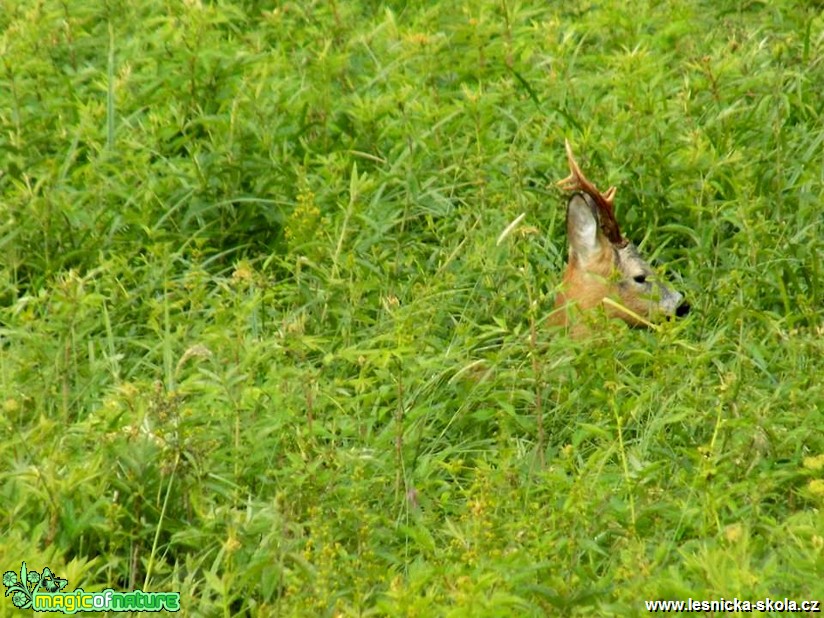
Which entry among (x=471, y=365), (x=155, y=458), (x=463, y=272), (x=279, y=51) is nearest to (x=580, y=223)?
(x=463, y=272)

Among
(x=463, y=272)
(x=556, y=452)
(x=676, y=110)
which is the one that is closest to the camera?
(x=556, y=452)

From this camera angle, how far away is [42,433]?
4.73 m

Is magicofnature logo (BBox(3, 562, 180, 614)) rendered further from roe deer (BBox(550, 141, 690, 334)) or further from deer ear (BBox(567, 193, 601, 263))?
deer ear (BBox(567, 193, 601, 263))

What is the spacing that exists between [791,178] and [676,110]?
50 cm

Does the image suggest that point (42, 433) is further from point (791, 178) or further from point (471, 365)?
point (791, 178)

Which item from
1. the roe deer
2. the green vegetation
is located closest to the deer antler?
the roe deer

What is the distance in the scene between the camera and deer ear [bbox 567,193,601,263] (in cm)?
626

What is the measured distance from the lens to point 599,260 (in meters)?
6.29

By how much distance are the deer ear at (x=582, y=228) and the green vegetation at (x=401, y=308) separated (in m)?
0.16

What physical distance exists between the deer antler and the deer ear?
0.09 feet

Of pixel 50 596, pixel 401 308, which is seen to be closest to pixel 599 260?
pixel 401 308

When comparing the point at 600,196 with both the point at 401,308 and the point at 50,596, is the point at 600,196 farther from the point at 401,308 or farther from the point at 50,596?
the point at 50,596

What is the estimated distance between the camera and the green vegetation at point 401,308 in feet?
14.5

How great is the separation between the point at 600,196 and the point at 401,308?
1.05 m
